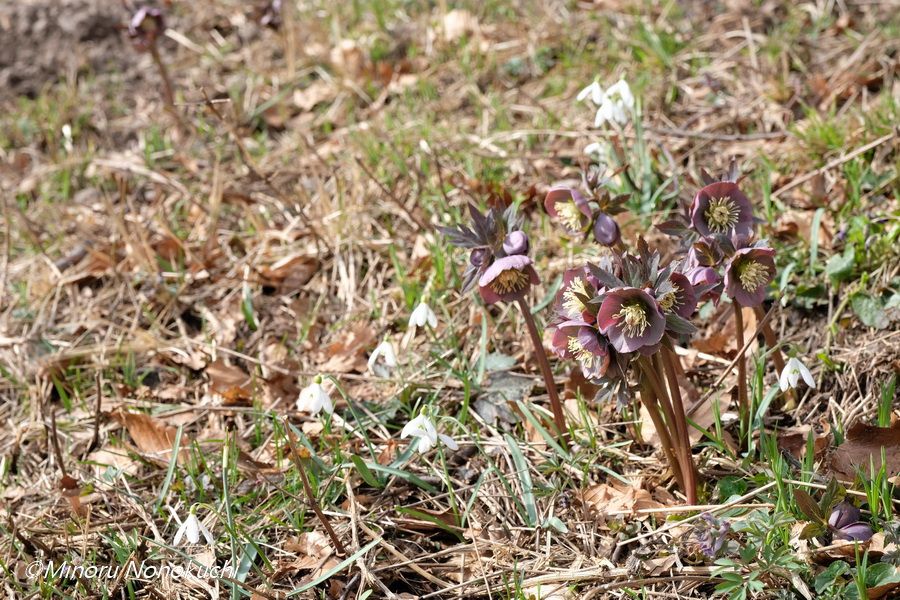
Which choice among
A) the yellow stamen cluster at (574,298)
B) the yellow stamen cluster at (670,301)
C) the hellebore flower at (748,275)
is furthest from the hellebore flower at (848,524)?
the yellow stamen cluster at (574,298)

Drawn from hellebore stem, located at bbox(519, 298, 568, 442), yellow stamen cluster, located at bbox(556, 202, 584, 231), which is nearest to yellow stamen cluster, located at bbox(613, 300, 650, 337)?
hellebore stem, located at bbox(519, 298, 568, 442)

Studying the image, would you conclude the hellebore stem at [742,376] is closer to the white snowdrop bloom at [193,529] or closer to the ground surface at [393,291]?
the ground surface at [393,291]

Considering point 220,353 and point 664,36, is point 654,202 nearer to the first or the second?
point 664,36

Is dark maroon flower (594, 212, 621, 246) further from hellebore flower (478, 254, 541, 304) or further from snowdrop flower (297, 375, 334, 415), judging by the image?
snowdrop flower (297, 375, 334, 415)

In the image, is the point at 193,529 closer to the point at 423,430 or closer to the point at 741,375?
the point at 423,430

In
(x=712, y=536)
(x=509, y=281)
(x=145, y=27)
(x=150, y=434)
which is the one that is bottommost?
(x=150, y=434)

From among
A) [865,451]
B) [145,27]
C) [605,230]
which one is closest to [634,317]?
[605,230]

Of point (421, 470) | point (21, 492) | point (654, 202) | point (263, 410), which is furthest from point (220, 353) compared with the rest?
point (654, 202)
